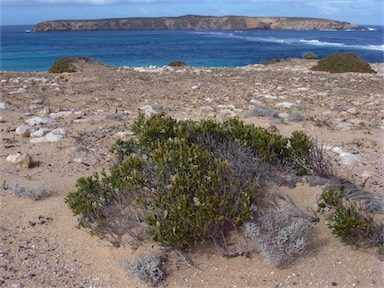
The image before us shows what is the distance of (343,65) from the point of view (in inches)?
690

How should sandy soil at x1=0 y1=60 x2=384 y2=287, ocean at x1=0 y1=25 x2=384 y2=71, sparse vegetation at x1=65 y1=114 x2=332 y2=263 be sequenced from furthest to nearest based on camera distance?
ocean at x1=0 y1=25 x2=384 y2=71 < sparse vegetation at x1=65 y1=114 x2=332 y2=263 < sandy soil at x1=0 y1=60 x2=384 y2=287

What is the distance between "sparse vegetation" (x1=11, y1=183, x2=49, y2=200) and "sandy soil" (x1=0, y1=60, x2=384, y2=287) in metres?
0.06

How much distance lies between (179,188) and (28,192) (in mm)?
2051

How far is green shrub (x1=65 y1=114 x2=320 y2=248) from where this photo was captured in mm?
3721

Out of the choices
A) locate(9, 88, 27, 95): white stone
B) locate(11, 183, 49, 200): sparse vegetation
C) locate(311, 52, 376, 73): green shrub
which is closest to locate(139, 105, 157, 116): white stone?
locate(9, 88, 27, 95): white stone

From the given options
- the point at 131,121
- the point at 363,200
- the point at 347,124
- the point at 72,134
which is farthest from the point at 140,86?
the point at 363,200

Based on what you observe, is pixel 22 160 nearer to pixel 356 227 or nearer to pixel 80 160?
pixel 80 160

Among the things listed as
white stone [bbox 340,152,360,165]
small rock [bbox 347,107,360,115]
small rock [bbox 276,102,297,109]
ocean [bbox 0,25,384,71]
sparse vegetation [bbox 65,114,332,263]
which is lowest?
ocean [bbox 0,25,384,71]

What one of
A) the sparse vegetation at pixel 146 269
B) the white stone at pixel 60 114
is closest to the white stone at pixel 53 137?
the white stone at pixel 60 114

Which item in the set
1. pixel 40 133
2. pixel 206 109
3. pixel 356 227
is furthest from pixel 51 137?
pixel 356 227

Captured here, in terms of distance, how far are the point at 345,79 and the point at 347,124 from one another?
A: 25.0 ft

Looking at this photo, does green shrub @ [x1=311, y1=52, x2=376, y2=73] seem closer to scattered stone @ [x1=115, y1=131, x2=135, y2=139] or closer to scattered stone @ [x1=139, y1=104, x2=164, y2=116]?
scattered stone @ [x1=139, y1=104, x2=164, y2=116]

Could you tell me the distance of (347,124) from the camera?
310 inches

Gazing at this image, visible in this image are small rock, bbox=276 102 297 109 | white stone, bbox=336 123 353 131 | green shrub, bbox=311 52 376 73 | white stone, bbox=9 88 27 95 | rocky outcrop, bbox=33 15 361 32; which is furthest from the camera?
rocky outcrop, bbox=33 15 361 32
